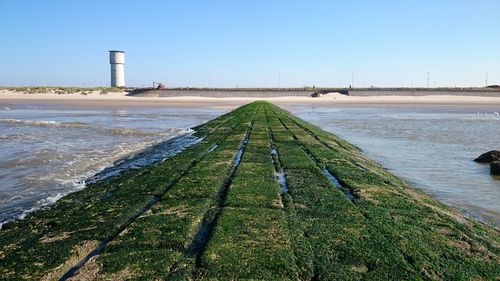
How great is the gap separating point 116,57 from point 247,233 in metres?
128

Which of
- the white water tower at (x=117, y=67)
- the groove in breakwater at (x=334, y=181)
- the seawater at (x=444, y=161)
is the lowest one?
the seawater at (x=444, y=161)

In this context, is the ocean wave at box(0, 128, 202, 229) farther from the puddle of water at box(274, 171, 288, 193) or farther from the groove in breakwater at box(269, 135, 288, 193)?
the puddle of water at box(274, 171, 288, 193)

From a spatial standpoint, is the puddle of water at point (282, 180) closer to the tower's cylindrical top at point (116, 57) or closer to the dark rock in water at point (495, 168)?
the dark rock in water at point (495, 168)

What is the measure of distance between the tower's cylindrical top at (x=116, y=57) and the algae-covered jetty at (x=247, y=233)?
400 ft

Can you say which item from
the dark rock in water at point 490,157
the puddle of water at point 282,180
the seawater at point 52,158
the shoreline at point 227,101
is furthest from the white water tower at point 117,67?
the puddle of water at point 282,180

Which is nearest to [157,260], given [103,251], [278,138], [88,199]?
[103,251]

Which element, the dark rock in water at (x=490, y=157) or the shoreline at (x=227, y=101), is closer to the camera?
the dark rock in water at (x=490, y=157)

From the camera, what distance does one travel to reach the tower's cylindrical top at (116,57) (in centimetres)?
12494

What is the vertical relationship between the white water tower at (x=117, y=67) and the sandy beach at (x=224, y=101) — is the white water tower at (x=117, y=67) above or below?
above

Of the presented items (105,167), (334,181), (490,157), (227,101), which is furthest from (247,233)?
(227,101)

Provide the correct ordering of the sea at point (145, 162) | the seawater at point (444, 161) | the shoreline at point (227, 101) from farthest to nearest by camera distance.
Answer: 1. the shoreline at point (227, 101)
2. the seawater at point (444, 161)
3. the sea at point (145, 162)

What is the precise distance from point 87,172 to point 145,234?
815 centimetres

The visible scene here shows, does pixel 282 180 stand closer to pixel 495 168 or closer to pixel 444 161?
pixel 495 168

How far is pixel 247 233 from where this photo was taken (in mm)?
7051
